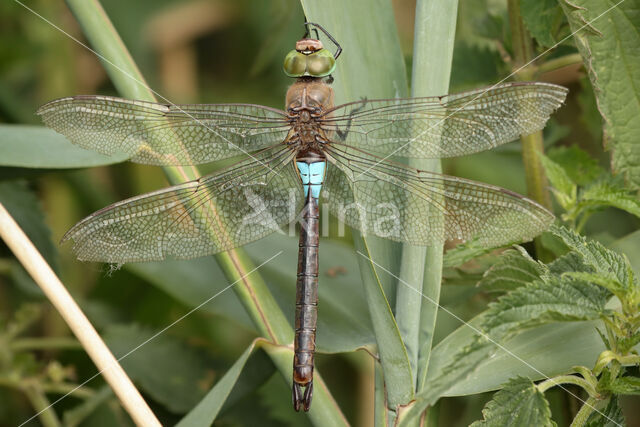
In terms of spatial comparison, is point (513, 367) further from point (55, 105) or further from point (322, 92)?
point (55, 105)

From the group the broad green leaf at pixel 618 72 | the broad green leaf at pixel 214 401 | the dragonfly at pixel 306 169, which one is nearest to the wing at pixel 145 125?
the dragonfly at pixel 306 169

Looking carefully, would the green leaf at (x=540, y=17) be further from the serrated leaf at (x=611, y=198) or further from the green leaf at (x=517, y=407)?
the green leaf at (x=517, y=407)

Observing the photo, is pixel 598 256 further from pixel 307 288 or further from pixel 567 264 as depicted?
pixel 307 288

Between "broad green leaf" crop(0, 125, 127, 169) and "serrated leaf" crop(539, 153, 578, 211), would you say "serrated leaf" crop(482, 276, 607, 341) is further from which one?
"broad green leaf" crop(0, 125, 127, 169)

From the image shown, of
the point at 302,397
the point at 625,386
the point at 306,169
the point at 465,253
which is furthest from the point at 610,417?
the point at 306,169

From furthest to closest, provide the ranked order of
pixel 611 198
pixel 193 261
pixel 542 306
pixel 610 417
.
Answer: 1. pixel 193 261
2. pixel 611 198
3. pixel 610 417
4. pixel 542 306

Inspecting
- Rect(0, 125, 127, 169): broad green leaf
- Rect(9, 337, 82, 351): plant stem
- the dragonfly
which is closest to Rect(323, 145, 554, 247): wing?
the dragonfly

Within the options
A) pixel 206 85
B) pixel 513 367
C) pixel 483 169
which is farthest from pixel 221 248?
pixel 206 85
